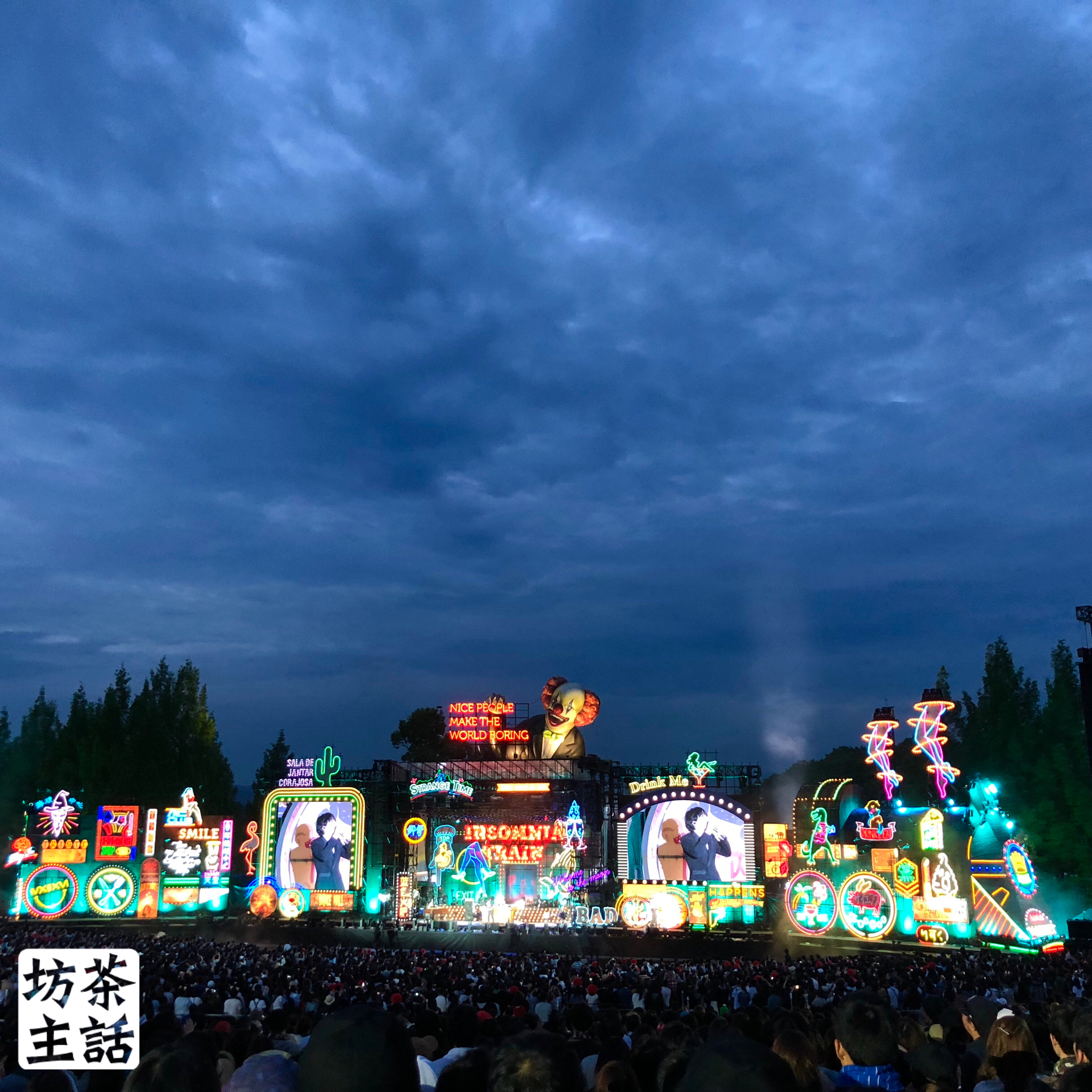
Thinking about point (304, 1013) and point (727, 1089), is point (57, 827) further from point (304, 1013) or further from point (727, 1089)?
point (727, 1089)

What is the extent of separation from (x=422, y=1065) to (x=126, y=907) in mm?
51390

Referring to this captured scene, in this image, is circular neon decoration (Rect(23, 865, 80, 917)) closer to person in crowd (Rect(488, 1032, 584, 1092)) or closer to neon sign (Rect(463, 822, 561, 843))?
neon sign (Rect(463, 822, 561, 843))

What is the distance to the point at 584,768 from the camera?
59906 mm

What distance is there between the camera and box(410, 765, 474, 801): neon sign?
55.4 m

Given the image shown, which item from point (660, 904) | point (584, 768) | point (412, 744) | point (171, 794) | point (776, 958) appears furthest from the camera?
point (412, 744)

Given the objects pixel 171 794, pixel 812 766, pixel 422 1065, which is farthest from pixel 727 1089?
pixel 812 766

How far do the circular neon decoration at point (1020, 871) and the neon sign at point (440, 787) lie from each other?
31.2m

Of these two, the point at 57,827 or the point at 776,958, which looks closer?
the point at 776,958

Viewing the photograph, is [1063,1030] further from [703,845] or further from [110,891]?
[110,891]

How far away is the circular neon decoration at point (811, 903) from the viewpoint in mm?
39406

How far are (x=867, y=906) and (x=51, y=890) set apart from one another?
42027 millimetres

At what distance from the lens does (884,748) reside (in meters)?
40.8

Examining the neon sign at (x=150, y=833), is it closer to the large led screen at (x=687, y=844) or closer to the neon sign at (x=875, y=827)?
the large led screen at (x=687, y=844)

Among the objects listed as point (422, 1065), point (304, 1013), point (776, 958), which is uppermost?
point (422, 1065)
